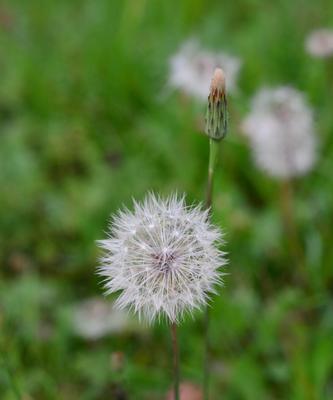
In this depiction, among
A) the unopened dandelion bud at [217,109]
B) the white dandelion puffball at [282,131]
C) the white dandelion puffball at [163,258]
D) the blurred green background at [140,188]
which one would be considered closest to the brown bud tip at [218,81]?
the unopened dandelion bud at [217,109]

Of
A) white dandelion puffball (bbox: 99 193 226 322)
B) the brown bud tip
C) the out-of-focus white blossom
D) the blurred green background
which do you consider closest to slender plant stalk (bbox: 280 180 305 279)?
the blurred green background

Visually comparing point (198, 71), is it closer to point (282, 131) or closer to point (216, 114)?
point (282, 131)

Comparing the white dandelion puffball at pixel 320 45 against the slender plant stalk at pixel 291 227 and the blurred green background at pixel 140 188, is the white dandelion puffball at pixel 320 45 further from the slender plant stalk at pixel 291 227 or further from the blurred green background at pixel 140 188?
the slender plant stalk at pixel 291 227

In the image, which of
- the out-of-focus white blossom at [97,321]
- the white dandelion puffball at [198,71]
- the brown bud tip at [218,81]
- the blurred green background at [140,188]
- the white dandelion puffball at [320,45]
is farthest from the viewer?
the white dandelion puffball at [198,71]

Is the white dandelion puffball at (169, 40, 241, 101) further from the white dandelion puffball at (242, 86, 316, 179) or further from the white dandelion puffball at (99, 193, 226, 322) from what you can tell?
the white dandelion puffball at (99, 193, 226, 322)

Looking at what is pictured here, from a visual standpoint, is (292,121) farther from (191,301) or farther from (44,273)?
(191,301)

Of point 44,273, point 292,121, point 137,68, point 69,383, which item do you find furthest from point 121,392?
point 137,68

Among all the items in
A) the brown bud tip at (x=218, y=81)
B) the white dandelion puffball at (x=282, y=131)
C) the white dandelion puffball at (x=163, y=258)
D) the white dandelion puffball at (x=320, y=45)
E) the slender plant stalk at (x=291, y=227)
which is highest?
the white dandelion puffball at (x=320, y=45)
